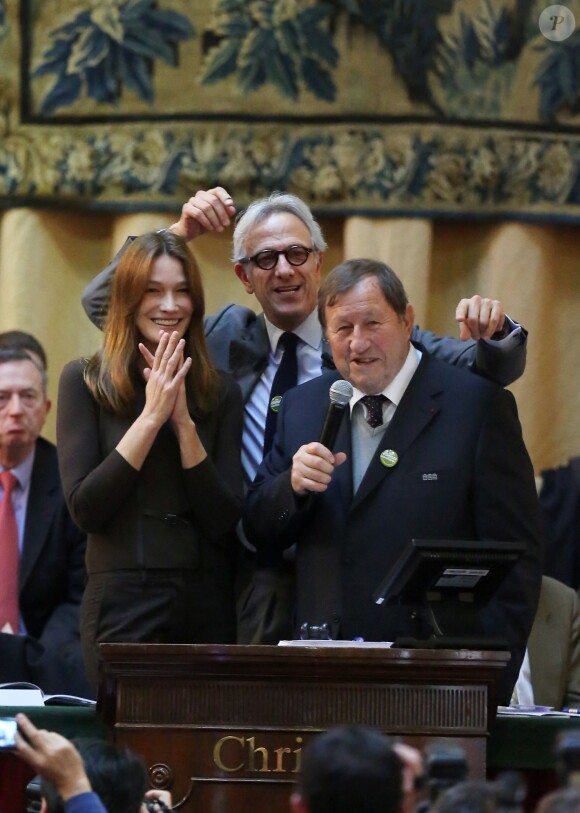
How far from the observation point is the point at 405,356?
446 centimetres

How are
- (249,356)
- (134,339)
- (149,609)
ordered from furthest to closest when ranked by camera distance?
(249,356)
(134,339)
(149,609)

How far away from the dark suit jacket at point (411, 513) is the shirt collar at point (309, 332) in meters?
0.47

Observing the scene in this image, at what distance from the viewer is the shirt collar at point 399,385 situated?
14.5ft

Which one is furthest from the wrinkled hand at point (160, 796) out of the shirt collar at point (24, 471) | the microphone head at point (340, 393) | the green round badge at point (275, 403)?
the shirt collar at point (24, 471)

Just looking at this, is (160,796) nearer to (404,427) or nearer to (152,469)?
(152,469)

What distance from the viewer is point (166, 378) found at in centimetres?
432

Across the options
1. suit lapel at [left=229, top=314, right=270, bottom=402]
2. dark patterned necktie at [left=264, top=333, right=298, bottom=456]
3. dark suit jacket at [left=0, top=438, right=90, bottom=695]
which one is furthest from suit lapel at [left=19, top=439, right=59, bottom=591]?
dark patterned necktie at [left=264, top=333, right=298, bottom=456]

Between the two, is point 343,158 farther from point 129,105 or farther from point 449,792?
point 449,792

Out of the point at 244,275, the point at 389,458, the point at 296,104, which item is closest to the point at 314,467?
the point at 389,458

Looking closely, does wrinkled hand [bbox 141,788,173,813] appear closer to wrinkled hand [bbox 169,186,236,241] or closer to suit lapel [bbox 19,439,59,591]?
wrinkled hand [bbox 169,186,236,241]

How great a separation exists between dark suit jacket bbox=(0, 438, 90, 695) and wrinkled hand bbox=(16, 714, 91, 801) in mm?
2475

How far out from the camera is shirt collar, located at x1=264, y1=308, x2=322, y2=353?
4.79 meters

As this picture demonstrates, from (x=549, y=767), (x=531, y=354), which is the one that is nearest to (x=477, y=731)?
(x=549, y=767)

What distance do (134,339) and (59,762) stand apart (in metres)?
1.75
